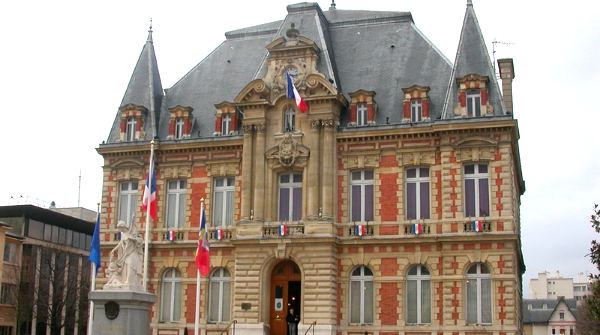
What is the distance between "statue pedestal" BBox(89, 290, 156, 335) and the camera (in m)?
25.4

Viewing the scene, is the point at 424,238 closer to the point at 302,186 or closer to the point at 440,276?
the point at 440,276

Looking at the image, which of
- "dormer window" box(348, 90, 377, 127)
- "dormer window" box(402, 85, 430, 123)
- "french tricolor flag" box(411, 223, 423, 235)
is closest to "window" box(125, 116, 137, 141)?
"dormer window" box(348, 90, 377, 127)

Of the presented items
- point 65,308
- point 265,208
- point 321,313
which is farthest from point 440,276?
point 65,308

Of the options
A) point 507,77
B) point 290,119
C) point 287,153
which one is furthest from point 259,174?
point 507,77

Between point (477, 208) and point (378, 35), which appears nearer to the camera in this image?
point (477, 208)

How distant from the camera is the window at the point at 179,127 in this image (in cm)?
4138

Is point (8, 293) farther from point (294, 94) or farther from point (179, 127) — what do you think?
point (294, 94)

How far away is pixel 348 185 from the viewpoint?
37.7 meters

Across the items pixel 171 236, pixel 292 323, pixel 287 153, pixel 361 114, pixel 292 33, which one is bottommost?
pixel 292 323

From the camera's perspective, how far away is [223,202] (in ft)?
131

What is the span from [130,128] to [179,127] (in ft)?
9.05

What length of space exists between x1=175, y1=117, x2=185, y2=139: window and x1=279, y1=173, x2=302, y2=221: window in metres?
6.36

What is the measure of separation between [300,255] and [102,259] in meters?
11.3

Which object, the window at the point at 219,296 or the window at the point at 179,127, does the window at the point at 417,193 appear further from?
the window at the point at 179,127
